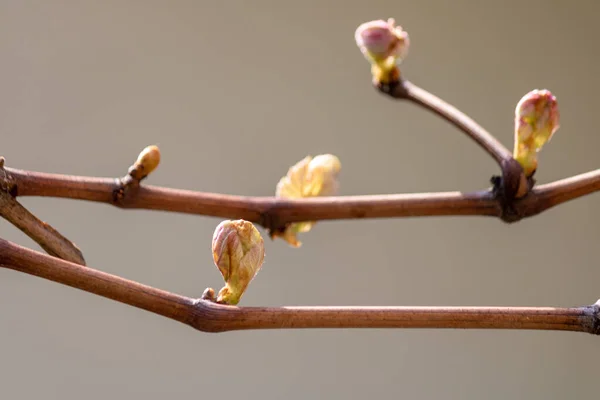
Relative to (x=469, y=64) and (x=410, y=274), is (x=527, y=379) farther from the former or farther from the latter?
(x=469, y=64)

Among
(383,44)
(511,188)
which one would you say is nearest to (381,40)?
(383,44)

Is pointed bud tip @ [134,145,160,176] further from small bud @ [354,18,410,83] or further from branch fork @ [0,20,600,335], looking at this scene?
small bud @ [354,18,410,83]

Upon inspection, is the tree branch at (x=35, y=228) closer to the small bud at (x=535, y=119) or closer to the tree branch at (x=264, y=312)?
the tree branch at (x=264, y=312)

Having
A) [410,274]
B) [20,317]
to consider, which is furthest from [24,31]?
[410,274]

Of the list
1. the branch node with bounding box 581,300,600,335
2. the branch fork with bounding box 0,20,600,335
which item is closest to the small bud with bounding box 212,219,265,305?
the branch fork with bounding box 0,20,600,335

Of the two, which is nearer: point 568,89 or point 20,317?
point 20,317

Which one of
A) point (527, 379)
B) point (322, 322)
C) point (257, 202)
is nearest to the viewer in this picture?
point (322, 322)
